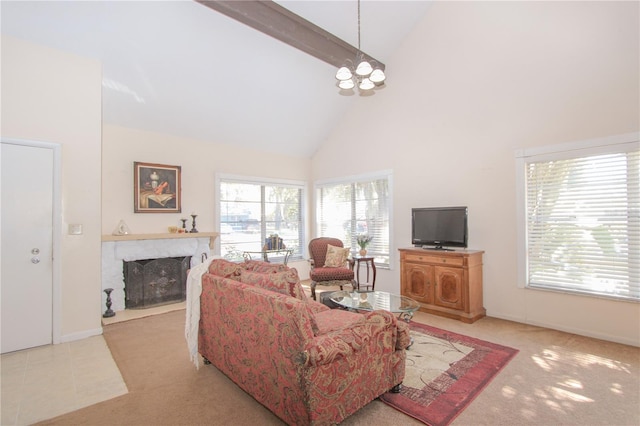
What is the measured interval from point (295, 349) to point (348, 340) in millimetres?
358

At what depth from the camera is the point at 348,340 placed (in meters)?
2.02

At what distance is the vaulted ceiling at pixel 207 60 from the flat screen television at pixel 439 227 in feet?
8.12

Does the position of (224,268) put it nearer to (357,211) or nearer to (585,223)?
(357,211)

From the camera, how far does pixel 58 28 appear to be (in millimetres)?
3479

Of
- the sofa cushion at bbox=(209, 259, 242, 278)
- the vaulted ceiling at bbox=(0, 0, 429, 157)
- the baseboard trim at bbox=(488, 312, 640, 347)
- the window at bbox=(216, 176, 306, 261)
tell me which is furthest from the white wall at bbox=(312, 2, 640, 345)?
the sofa cushion at bbox=(209, 259, 242, 278)

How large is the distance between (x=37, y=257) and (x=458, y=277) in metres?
5.01

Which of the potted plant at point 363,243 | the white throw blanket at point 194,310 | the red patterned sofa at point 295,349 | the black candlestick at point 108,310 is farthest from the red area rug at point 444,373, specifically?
the black candlestick at point 108,310

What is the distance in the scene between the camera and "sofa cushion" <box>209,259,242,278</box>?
2738 millimetres

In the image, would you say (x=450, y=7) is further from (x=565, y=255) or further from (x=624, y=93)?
(x=565, y=255)

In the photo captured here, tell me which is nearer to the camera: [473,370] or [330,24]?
[473,370]

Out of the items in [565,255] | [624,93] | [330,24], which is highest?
[330,24]

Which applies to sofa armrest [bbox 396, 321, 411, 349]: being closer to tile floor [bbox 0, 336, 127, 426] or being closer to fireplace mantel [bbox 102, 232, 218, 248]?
tile floor [bbox 0, 336, 127, 426]

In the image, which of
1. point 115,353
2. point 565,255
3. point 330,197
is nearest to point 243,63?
point 330,197

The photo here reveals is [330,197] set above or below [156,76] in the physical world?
below
